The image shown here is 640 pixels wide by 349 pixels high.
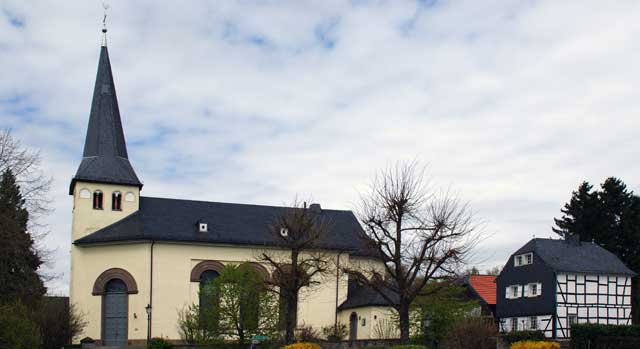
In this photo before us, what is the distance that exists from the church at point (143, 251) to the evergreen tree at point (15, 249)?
3.12 m

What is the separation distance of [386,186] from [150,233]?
22.2 metres

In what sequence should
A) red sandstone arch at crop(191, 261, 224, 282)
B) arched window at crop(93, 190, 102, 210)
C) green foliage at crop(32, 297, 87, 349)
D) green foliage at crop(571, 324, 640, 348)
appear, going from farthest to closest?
arched window at crop(93, 190, 102, 210) → red sandstone arch at crop(191, 261, 224, 282) → green foliage at crop(32, 297, 87, 349) → green foliage at crop(571, 324, 640, 348)

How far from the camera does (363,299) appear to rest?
176ft

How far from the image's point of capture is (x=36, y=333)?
1455 inches

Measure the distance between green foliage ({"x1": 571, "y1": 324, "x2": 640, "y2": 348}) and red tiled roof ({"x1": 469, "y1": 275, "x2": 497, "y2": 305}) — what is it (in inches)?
944

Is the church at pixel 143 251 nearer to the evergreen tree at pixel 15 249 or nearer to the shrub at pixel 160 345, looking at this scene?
the evergreen tree at pixel 15 249

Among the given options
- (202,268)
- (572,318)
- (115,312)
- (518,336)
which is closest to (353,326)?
(202,268)

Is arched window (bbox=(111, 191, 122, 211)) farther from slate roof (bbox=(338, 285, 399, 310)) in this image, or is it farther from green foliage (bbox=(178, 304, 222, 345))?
slate roof (bbox=(338, 285, 399, 310))

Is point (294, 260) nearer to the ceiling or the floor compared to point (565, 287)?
nearer to the ceiling

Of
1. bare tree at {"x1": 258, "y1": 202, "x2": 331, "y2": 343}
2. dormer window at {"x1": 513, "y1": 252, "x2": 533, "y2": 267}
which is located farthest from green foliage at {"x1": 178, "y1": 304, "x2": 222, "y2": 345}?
dormer window at {"x1": 513, "y1": 252, "x2": 533, "y2": 267}

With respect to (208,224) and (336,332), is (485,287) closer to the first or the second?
(336,332)

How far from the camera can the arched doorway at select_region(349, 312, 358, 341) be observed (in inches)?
2124

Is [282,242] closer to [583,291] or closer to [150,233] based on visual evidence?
[150,233]

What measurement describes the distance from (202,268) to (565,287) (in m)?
26.1
